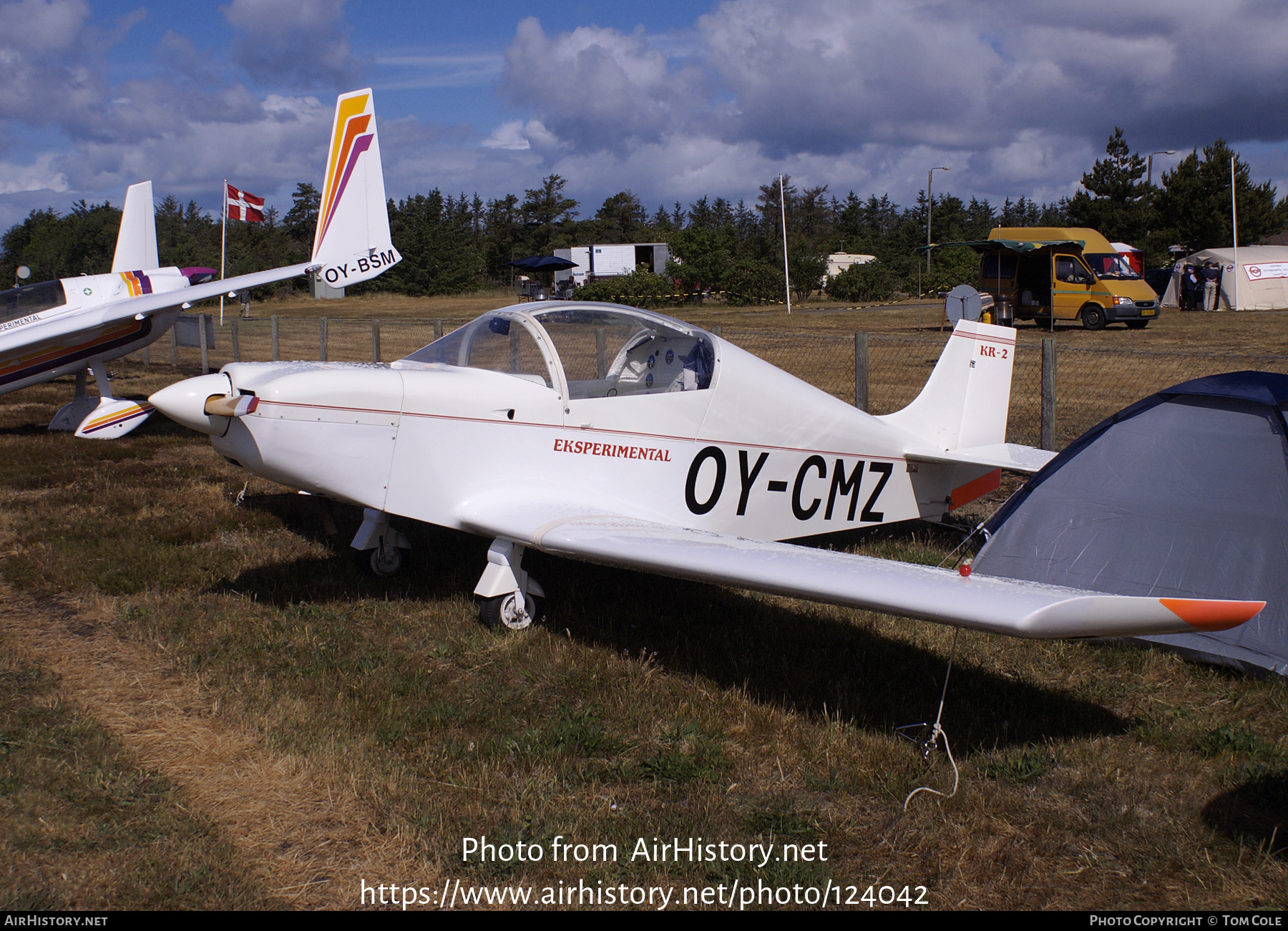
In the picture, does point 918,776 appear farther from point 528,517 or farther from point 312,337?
point 312,337

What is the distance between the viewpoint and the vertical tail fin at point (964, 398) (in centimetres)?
678

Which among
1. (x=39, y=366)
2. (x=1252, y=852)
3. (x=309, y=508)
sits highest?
(x=39, y=366)

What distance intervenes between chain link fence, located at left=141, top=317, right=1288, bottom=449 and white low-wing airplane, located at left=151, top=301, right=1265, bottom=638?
308cm

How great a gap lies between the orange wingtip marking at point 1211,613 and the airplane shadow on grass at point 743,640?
1.20m

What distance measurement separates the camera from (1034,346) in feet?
61.6

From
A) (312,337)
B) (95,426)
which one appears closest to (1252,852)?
(95,426)

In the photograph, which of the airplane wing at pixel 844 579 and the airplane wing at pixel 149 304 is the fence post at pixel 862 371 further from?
the airplane wing at pixel 149 304

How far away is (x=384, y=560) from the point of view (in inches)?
237

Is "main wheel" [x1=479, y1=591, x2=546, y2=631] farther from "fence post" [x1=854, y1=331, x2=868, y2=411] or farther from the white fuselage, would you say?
Answer: "fence post" [x1=854, y1=331, x2=868, y2=411]

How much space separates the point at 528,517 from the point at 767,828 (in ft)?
7.38

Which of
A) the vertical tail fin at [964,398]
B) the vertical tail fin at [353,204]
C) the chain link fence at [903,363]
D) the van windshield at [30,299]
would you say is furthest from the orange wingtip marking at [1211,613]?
the van windshield at [30,299]

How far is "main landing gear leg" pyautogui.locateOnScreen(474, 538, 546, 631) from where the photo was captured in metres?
5.04

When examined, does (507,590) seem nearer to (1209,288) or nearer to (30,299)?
(30,299)

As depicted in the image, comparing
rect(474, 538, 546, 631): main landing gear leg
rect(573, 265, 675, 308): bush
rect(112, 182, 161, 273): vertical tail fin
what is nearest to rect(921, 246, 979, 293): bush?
rect(573, 265, 675, 308): bush
